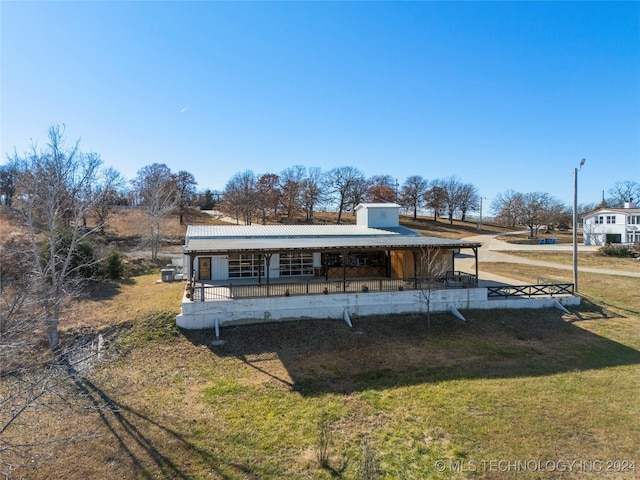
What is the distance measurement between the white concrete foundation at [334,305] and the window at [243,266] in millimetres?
4658

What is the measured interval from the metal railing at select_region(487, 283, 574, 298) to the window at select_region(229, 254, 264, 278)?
12.9 metres

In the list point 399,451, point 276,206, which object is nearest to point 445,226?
point 276,206

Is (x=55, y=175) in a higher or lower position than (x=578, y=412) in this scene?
higher

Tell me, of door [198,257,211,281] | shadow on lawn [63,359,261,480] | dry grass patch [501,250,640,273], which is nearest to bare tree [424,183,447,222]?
dry grass patch [501,250,640,273]

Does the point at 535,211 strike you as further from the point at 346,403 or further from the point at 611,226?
the point at 346,403

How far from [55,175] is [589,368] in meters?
21.6

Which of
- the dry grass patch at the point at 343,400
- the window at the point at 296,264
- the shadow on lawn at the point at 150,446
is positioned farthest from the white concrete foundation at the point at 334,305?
the shadow on lawn at the point at 150,446

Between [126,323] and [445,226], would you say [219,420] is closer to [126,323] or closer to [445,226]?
[126,323]

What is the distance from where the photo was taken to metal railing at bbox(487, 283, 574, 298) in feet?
62.4

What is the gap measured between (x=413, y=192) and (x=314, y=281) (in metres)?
54.2

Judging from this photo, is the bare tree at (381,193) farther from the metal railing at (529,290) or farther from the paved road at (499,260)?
the metal railing at (529,290)

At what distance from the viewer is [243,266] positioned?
2045 centimetres

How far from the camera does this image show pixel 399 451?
25.8 ft

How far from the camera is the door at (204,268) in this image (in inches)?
785
